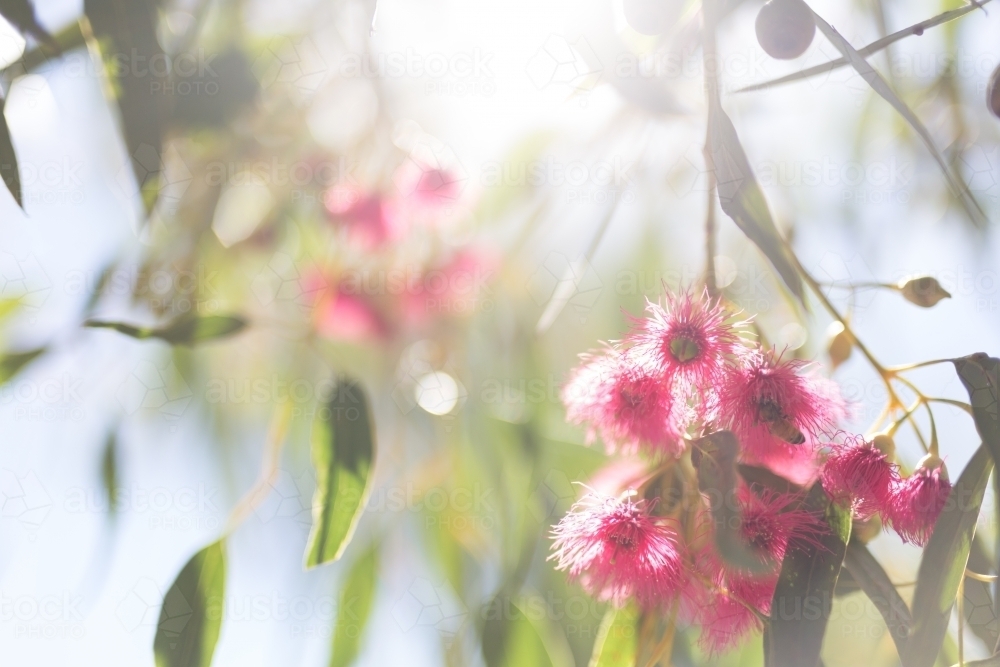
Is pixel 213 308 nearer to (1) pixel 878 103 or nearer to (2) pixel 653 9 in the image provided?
(2) pixel 653 9

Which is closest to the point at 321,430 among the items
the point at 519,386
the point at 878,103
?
the point at 519,386

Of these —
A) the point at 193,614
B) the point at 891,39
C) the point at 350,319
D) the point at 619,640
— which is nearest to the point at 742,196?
the point at 891,39

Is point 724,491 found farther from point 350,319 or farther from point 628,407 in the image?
point 350,319

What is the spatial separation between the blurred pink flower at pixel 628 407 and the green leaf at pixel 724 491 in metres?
0.06

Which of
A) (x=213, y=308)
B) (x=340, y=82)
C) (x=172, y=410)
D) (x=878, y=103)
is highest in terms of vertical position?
(x=878, y=103)

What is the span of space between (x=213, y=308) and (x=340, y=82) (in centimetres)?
35

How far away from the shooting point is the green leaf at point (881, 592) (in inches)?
20.0

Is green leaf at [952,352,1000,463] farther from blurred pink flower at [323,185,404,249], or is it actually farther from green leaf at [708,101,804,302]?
blurred pink flower at [323,185,404,249]

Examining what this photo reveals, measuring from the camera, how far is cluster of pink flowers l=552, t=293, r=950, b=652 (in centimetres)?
55

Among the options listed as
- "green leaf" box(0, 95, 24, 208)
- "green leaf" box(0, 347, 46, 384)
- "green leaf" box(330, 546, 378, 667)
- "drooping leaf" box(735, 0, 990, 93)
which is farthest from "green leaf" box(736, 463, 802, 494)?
"green leaf" box(0, 347, 46, 384)

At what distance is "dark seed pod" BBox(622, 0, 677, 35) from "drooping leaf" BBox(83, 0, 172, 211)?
1.40ft

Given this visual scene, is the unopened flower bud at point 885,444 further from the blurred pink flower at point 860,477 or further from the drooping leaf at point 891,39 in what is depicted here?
the drooping leaf at point 891,39

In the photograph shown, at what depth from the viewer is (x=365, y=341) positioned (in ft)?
3.68

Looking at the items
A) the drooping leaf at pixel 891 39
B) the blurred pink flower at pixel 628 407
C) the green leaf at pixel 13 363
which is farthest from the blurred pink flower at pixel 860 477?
the green leaf at pixel 13 363
